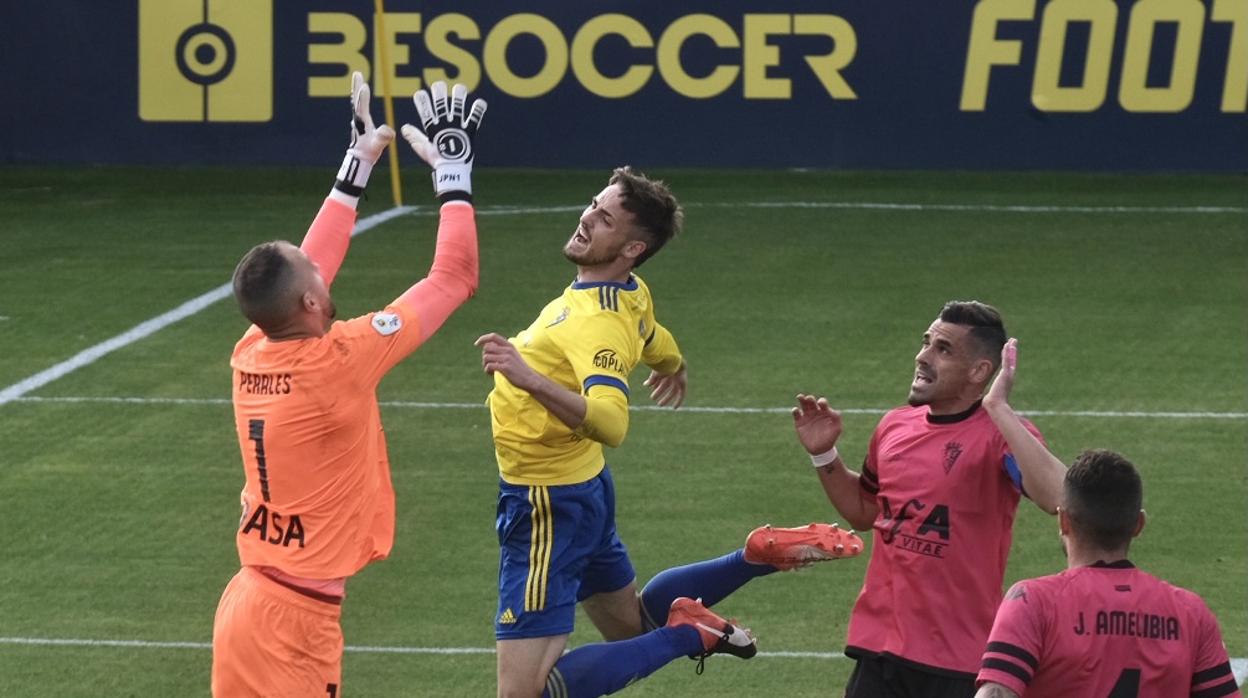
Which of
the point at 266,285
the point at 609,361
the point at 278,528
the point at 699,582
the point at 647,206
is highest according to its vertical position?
the point at 647,206

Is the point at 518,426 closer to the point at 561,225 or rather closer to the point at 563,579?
the point at 563,579

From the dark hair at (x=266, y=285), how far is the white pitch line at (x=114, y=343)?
792cm

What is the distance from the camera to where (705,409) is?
1317 centimetres

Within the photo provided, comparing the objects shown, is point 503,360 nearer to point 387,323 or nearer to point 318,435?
point 387,323

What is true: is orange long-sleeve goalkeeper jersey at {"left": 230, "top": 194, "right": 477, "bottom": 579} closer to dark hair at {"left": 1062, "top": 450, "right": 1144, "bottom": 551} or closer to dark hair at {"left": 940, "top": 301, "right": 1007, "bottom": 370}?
dark hair at {"left": 940, "top": 301, "right": 1007, "bottom": 370}

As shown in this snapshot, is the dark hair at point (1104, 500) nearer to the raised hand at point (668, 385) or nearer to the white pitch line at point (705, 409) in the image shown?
the raised hand at point (668, 385)

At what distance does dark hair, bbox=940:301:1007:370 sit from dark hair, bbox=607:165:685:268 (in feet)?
4.06

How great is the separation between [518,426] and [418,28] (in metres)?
15.7

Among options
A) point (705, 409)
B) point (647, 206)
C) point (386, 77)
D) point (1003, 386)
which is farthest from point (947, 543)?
point (386, 77)

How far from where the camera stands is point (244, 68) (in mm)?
22281

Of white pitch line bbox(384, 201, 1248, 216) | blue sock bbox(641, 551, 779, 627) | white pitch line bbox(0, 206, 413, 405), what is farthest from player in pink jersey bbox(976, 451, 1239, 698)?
white pitch line bbox(384, 201, 1248, 216)

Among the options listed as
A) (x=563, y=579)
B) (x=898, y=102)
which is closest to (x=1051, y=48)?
(x=898, y=102)

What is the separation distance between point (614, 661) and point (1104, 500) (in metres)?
2.80

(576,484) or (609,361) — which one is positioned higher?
(609,361)
